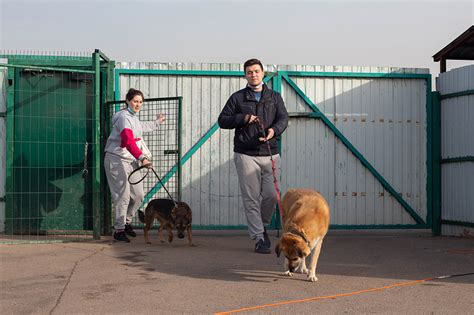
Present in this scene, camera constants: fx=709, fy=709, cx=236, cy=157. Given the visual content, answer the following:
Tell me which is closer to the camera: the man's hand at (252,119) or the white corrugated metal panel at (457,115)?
the man's hand at (252,119)

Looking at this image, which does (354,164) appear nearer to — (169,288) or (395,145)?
(395,145)

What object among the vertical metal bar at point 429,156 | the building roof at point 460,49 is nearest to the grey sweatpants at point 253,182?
the vertical metal bar at point 429,156

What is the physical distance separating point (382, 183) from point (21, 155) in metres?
5.97

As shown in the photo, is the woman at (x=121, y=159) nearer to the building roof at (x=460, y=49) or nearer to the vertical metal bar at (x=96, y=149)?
the vertical metal bar at (x=96, y=149)

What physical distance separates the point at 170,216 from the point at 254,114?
6.32ft

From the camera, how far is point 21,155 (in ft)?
36.0

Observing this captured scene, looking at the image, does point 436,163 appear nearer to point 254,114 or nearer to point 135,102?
point 254,114

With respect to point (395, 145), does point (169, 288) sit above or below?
below

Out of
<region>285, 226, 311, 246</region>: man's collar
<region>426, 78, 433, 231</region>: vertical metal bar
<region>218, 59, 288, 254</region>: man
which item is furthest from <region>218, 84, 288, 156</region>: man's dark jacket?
<region>426, 78, 433, 231</region>: vertical metal bar

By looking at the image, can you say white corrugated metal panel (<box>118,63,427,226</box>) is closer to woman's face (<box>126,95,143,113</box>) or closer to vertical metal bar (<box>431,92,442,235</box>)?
vertical metal bar (<box>431,92,442,235</box>)

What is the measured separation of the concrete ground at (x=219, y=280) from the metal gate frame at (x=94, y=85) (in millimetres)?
795

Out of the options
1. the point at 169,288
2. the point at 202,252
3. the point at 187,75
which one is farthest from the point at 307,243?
the point at 187,75

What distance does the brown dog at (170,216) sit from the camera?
9500 millimetres

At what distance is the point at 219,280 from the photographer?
21.9 ft
